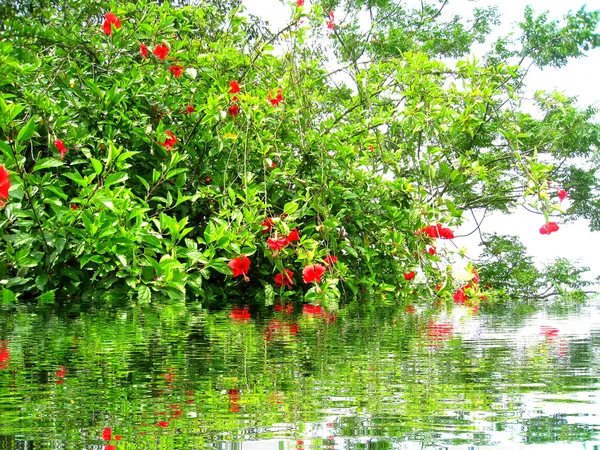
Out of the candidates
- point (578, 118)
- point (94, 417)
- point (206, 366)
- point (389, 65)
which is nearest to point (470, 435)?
point (94, 417)

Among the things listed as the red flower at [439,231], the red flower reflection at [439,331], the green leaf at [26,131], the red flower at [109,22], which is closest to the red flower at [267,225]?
the red flower at [439,231]

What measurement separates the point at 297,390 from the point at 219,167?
357 centimetres

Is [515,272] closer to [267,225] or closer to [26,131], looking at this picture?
[267,225]

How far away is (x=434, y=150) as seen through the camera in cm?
360

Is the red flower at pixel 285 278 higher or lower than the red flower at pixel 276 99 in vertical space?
lower

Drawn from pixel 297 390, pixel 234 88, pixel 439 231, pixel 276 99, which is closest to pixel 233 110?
pixel 234 88

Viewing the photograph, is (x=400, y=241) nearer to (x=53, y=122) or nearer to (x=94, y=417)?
(x=53, y=122)

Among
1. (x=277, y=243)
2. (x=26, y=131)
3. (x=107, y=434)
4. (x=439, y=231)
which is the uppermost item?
(x=26, y=131)

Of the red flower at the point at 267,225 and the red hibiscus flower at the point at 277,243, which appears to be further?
the red flower at the point at 267,225

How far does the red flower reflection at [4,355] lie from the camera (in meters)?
1.11

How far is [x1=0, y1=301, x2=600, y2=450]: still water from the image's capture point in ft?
1.84

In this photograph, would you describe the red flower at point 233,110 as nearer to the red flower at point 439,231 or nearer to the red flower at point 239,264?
the red flower at point 239,264

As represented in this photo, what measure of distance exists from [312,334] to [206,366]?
69 cm

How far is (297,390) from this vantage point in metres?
0.83
